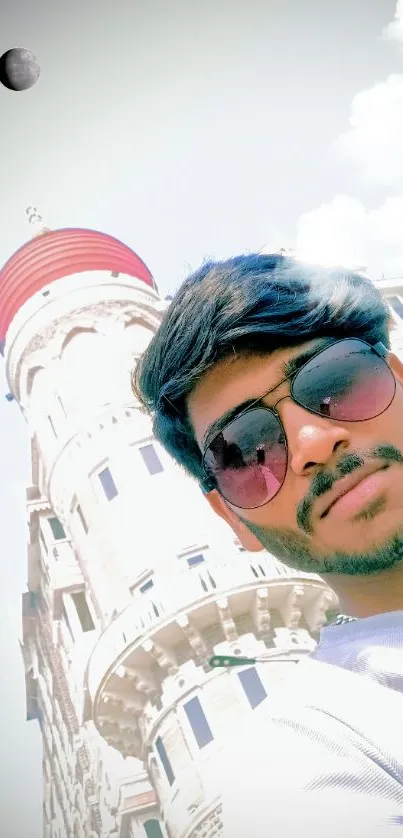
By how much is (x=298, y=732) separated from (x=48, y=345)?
14.7m

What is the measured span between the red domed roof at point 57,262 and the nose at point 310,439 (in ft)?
44.5

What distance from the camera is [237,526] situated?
3213mm

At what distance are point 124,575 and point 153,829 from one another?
14.1ft

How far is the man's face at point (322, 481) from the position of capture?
2.42 metres

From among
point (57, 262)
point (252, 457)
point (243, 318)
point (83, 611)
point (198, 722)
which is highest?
point (57, 262)

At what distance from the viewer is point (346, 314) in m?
2.96

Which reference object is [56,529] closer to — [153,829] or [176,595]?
[176,595]

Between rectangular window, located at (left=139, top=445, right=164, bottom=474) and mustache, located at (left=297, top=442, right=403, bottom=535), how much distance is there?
11316 mm

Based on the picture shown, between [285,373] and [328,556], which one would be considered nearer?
[328,556]

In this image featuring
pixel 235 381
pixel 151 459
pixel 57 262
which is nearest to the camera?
pixel 235 381

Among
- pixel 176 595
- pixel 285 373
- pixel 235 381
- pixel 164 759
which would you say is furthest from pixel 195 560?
pixel 285 373

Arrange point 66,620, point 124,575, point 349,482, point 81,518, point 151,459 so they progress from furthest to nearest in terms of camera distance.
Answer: point 66,620 < point 81,518 < point 151,459 < point 124,575 < point 349,482

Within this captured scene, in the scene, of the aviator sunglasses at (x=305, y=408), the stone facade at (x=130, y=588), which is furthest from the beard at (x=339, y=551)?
the stone facade at (x=130, y=588)

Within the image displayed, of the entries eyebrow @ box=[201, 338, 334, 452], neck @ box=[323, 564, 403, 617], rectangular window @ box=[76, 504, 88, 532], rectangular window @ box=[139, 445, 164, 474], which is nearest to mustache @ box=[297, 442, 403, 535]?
neck @ box=[323, 564, 403, 617]
